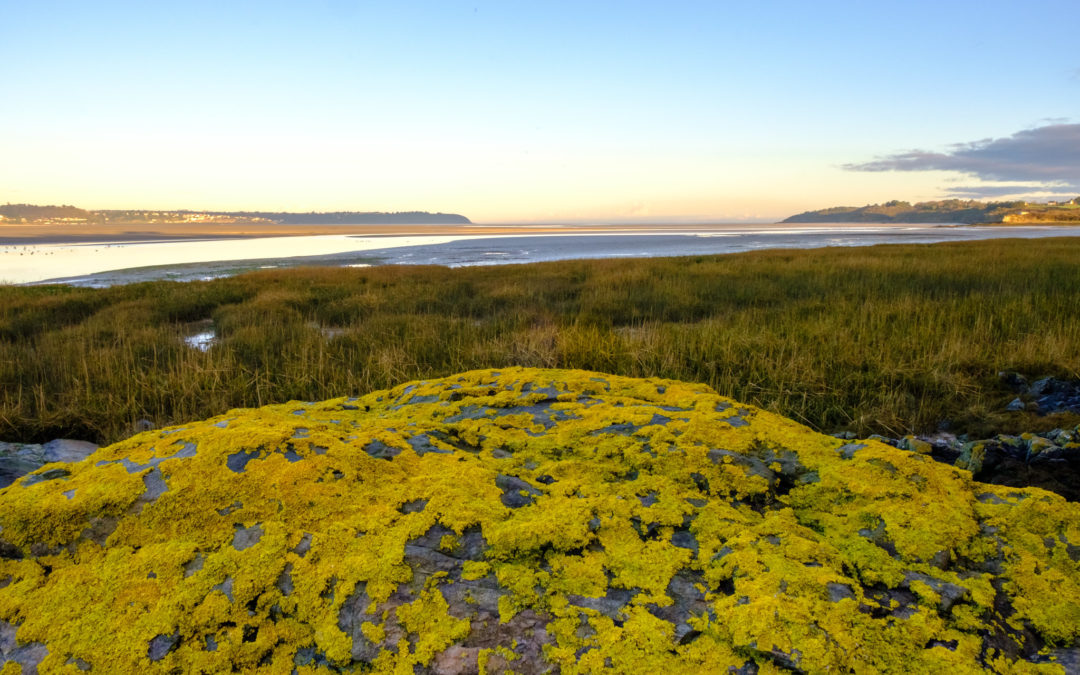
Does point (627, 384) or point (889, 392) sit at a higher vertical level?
point (627, 384)

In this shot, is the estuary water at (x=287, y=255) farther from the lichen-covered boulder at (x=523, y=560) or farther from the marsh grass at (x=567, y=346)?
the lichen-covered boulder at (x=523, y=560)

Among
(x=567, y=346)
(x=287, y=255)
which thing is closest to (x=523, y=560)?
(x=567, y=346)

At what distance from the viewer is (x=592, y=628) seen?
1562 mm

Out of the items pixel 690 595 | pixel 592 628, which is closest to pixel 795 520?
pixel 690 595

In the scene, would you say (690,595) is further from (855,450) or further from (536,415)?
(536,415)

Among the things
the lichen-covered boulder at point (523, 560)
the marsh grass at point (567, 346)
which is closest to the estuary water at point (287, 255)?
the marsh grass at point (567, 346)

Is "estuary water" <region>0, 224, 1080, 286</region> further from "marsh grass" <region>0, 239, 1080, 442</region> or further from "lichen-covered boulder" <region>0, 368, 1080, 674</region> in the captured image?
"lichen-covered boulder" <region>0, 368, 1080, 674</region>

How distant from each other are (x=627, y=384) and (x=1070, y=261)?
2512 centimetres

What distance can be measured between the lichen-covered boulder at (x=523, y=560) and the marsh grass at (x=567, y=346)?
357cm

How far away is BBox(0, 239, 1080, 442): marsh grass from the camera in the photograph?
19.7ft

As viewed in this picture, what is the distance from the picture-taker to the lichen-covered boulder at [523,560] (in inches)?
59.1

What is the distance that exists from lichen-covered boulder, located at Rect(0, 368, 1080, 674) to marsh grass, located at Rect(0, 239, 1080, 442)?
357 centimetres

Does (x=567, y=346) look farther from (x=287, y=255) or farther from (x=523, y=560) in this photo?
(x=287, y=255)

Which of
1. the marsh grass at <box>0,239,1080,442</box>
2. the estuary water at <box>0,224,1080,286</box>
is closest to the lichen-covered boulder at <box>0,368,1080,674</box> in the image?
the marsh grass at <box>0,239,1080,442</box>
